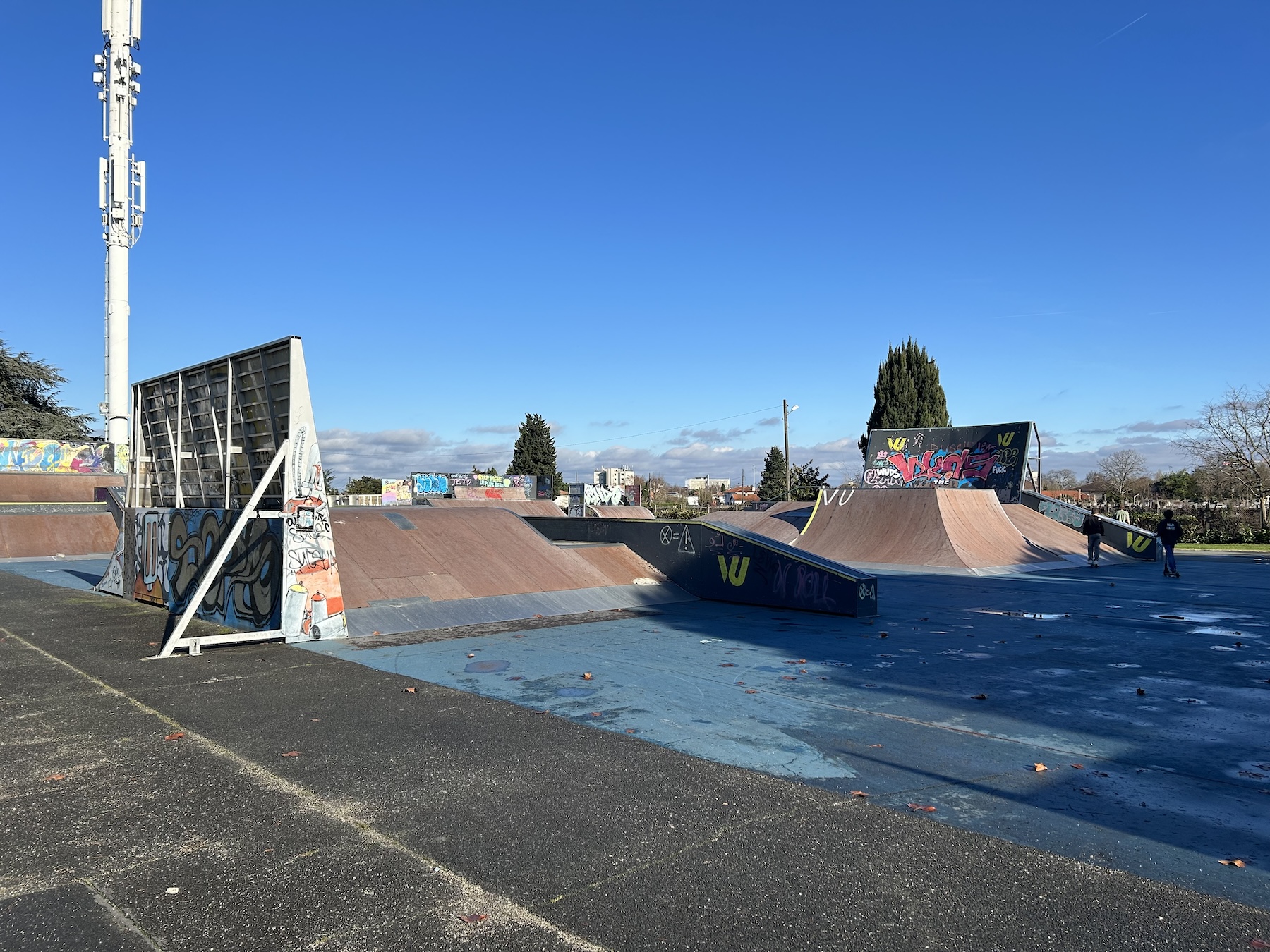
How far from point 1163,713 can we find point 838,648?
3428 millimetres

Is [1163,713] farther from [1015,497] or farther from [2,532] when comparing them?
[2,532]

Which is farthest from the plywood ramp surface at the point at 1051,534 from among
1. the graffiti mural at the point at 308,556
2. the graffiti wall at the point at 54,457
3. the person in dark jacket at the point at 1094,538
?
the graffiti wall at the point at 54,457

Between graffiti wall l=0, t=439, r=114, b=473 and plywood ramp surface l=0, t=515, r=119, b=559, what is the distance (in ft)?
28.3

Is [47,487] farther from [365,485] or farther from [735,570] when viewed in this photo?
[365,485]

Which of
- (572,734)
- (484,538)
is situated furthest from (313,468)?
(572,734)

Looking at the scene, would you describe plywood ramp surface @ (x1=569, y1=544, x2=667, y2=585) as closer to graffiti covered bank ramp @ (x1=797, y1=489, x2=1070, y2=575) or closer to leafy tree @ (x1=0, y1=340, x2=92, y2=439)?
graffiti covered bank ramp @ (x1=797, y1=489, x2=1070, y2=575)

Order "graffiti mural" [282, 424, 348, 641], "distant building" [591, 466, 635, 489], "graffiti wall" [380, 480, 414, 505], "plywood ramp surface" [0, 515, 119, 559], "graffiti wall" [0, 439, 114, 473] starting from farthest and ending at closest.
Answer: "distant building" [591, 466, 635, 489] < "graffiti wall" [380, 480, 414, 505] < "graffiti wall" [0, 439, 114, 473] < "plywood ramp surface" [0, 515, 119, 559] < "graffiti mural" [282, 424, 348, 641]

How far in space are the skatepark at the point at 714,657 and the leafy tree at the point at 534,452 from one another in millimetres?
54655

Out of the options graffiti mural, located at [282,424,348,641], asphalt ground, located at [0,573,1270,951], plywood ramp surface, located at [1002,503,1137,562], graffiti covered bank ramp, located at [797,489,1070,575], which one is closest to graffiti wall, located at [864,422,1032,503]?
plywood ramp surface, located at [1002,503,1137,562]

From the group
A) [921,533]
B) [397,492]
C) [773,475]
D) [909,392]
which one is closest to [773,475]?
[773,475]

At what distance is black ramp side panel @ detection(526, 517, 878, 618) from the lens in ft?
39.8

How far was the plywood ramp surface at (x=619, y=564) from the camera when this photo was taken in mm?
14367

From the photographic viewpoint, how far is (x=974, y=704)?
668cm

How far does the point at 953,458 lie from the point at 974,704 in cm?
2696
